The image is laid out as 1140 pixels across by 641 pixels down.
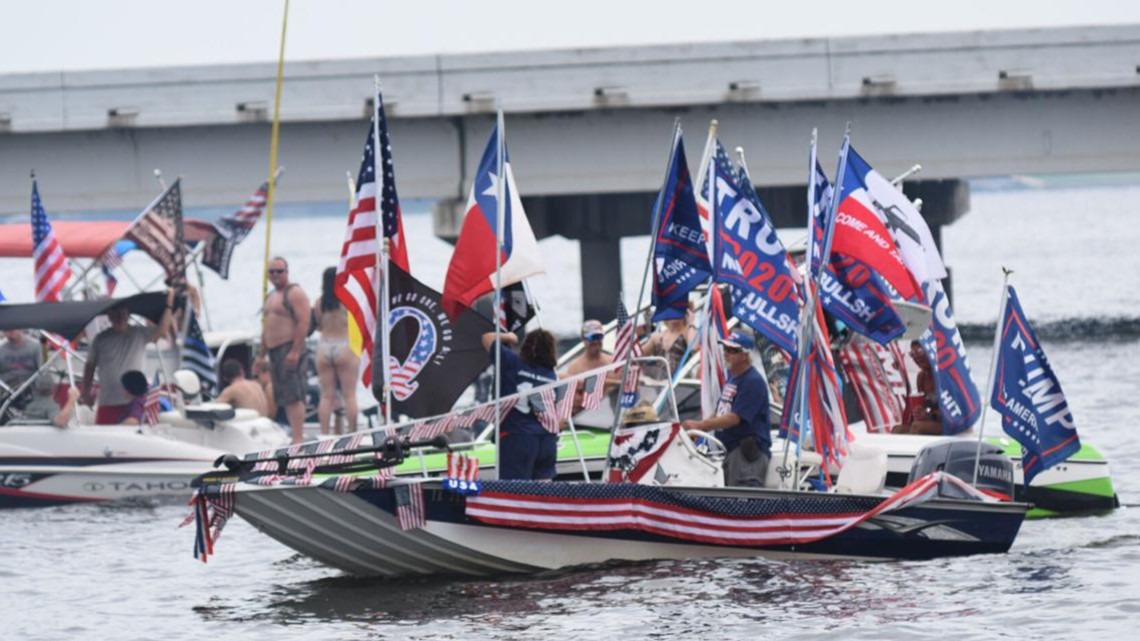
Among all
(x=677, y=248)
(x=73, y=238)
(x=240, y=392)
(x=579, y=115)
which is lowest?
(x=240, y=392)

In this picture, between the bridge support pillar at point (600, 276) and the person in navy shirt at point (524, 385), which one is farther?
the bridge support pillar at point (600, 276)

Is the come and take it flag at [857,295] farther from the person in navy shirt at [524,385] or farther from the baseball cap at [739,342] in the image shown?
the person in navy shirt at [524,385]

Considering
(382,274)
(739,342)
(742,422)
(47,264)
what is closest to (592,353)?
(739,342)

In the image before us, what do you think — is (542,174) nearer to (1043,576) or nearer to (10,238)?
(10,238)

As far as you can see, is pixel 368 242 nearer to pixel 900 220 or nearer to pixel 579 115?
pixel 900 220

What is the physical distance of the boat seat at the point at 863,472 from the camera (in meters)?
15.9

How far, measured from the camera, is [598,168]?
40.1 meters

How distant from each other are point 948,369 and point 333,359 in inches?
321

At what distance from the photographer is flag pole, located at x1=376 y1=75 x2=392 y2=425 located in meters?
15.2

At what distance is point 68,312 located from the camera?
19.7 metres

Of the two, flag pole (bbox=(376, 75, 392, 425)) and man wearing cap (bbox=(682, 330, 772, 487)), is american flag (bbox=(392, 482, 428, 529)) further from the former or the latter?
man wearing cap (bbox=(682, 330, 772, 487))

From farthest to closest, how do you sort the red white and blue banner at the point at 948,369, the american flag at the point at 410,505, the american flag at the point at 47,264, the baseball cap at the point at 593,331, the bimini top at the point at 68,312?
the american flag at the point at 47,264 < the bimini top at the point at 68,312 < the baseball cap at the point at 593,331 < the red white and blue banner at the point at 948,369 < the american flag at the point at 410,505

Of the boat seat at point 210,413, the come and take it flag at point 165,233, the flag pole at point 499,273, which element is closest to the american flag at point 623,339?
the flag pole at point 499,273

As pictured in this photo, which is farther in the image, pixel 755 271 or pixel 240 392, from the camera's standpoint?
pixel 240 392
